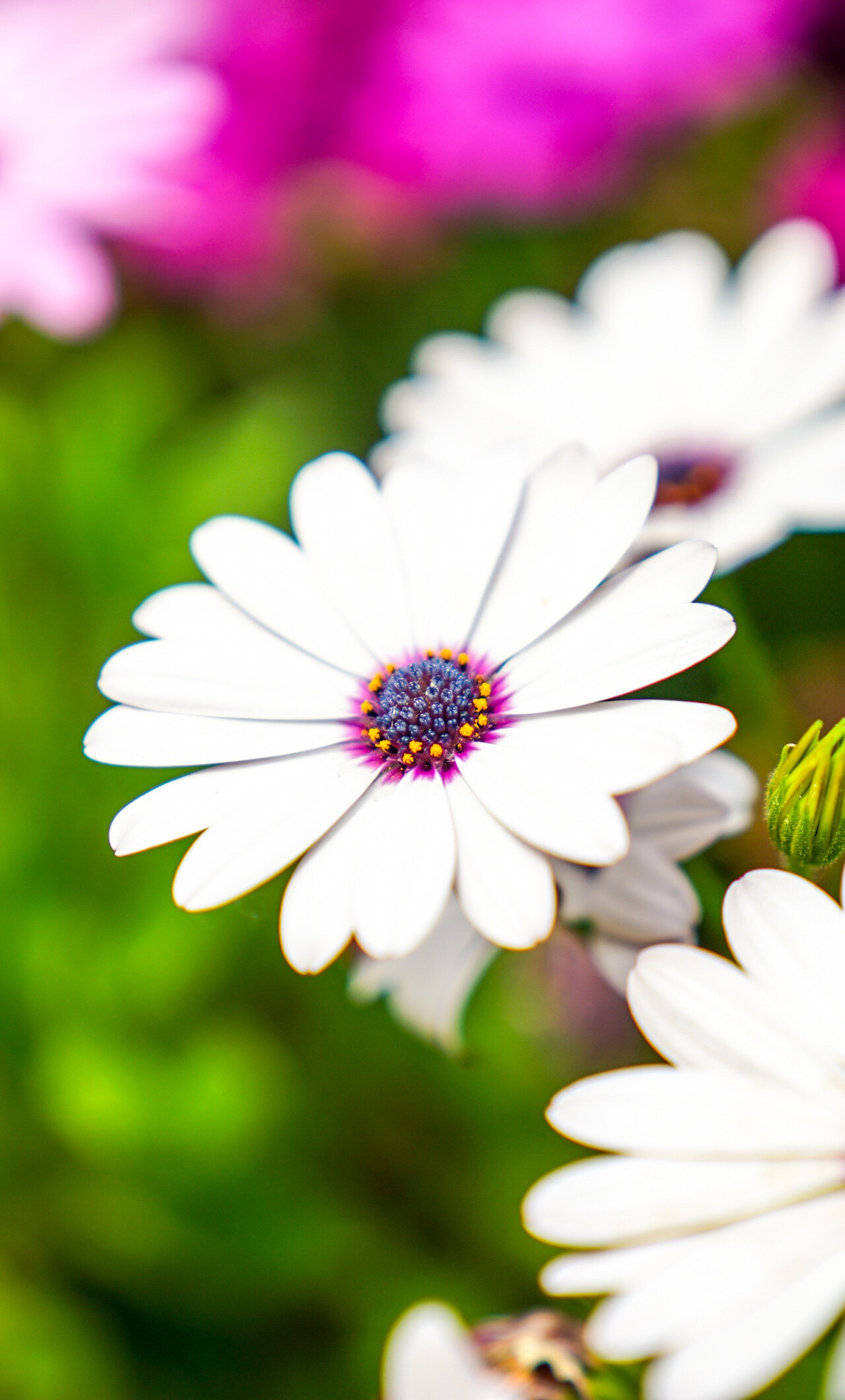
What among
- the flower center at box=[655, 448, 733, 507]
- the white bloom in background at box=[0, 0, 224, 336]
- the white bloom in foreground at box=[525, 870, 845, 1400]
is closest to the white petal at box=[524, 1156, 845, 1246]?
the white bloom in foreground at box=[525, 870, 845, 1400]

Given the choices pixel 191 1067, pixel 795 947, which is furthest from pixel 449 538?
pixel 191 1067

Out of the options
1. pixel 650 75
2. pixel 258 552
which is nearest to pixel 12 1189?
pixel 258 552

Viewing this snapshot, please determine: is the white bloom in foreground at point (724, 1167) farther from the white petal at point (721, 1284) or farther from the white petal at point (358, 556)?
the white petal at point (358, 556)

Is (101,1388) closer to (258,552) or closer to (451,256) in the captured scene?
(258,552)

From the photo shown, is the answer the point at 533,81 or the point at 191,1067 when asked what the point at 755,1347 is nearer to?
the point at 191,1067

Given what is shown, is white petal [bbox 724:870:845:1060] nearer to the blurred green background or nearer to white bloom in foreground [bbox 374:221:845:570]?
white bloom in foreground [bbox 374:221:845:570]
